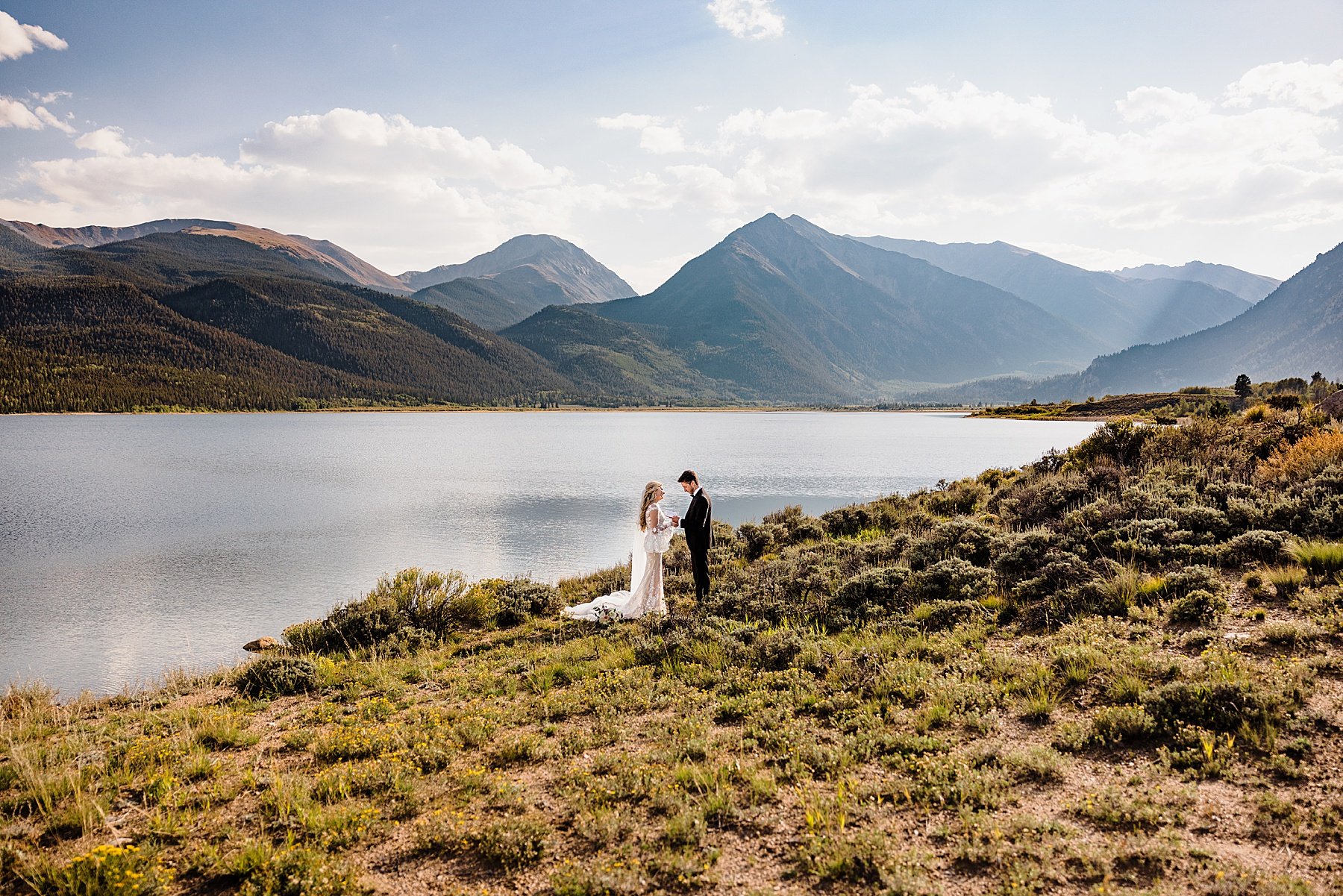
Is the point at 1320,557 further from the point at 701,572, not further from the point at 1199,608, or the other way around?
the point at 701,572

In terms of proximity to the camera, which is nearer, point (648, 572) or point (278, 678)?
point (278, 678)

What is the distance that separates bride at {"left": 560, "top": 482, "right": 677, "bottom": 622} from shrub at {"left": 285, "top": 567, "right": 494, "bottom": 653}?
2.50m

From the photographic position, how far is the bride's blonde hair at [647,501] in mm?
12445

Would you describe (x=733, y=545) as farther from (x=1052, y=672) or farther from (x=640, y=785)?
(x=640, y=785)

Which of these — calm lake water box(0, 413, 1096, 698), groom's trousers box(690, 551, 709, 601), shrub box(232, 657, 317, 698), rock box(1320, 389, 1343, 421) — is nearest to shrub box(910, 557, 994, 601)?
groom's trousers box(690, 551, 709, 601)

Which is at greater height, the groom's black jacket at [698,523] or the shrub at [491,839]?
the groom's black jacket at [698,523]

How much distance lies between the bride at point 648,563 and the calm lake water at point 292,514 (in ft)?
26.7

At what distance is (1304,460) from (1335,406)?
1038cm

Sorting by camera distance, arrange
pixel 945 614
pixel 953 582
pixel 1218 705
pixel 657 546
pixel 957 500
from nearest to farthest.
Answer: pixel 1218 705 < pixel 945 614 < pixel 953 582 < pixel 657 546 < pixel 957 500

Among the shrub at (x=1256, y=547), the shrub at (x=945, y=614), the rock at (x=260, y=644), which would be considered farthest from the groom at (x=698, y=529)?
the rock at (x=260, y=644)

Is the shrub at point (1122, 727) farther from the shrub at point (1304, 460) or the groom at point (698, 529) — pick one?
the shrub at point (1304, 460)

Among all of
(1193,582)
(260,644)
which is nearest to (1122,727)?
(1193,582)

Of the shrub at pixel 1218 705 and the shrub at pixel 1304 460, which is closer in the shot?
the shrub at pixel 1218 705

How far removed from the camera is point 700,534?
12.8m
